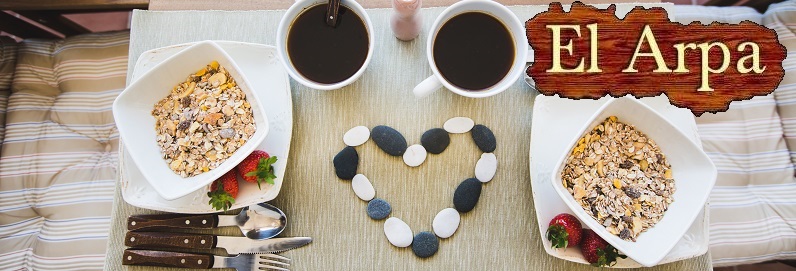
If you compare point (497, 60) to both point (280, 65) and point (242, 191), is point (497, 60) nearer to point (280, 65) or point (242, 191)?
point (280, 65)

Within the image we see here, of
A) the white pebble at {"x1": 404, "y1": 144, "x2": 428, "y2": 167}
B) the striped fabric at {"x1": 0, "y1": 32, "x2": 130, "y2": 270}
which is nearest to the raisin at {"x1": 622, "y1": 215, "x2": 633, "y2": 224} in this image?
the white pebble at {"x1": 404, "y1": 144, "x2": 428, "y2": 167}

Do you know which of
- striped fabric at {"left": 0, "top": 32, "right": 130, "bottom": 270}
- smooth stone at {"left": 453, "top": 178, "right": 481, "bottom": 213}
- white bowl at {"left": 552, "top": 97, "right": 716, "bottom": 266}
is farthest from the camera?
striped fabric at {"left": 0, "top": 32, "right": 130, "bottom": 270}

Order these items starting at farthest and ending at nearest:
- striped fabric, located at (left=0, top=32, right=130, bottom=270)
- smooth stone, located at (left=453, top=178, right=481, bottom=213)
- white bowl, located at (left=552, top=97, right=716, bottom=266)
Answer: striped fabric, located at (left=0, top=32, right=130, bottom=270)
smooth stone, located at (left=453, top=178, right=481, bottom=213)
white bowl, located at (left=552, top=97, right=716, bottom=266)

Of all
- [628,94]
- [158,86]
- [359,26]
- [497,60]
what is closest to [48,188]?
[158,86]

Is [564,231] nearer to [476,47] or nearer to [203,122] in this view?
[476,47]

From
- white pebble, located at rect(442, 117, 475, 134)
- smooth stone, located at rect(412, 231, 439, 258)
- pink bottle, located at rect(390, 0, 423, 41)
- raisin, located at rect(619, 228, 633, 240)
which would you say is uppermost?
pink bottle, located at rect(390, 0, 423, 41)

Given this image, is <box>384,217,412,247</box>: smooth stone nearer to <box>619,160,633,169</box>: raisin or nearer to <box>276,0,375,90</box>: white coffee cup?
<box>276,0,375,90</box>: white coffee cup

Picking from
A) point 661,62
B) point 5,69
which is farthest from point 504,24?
point 5,69
